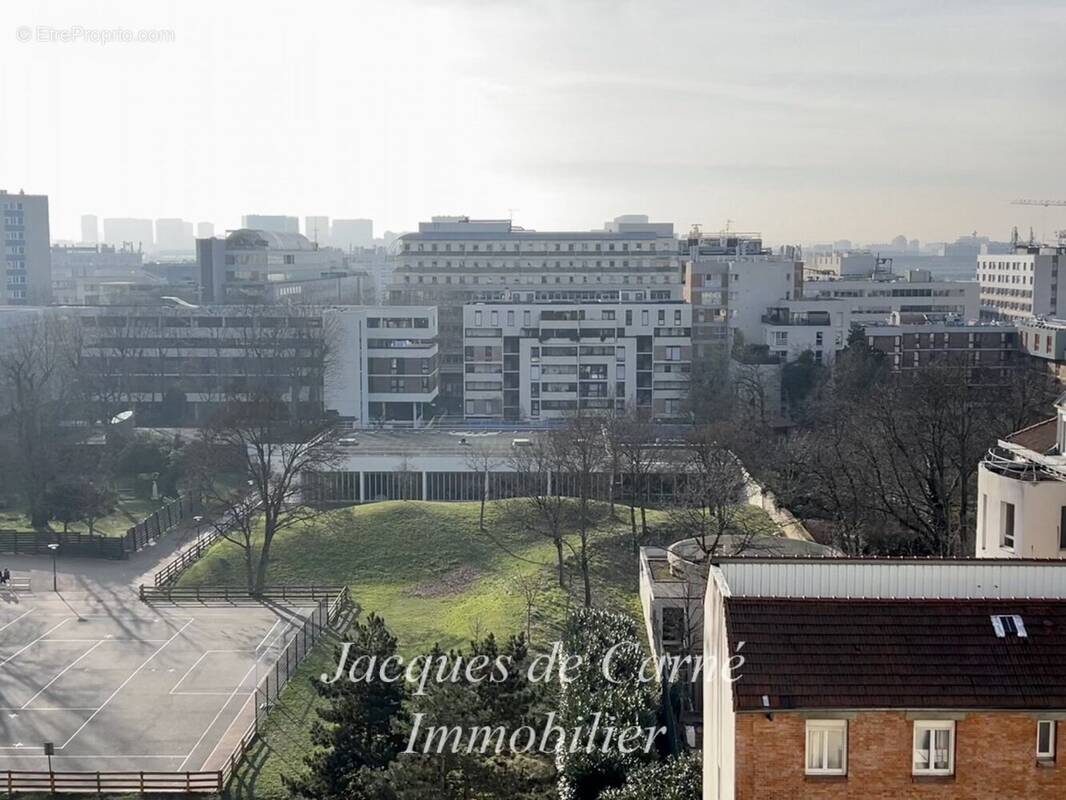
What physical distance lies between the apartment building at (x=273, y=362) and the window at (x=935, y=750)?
164ft

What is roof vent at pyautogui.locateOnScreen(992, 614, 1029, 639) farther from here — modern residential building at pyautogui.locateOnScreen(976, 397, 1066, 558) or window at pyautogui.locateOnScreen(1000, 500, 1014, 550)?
window at pyautogui.locateOnScreen(1000, 500, 1014, 550)

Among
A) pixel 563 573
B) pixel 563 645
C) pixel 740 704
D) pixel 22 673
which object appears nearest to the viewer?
pixel 740 704

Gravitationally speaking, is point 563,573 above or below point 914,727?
below

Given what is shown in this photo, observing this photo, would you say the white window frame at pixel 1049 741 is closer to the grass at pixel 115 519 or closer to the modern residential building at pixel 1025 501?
the modern residential building at pixel 1025 501

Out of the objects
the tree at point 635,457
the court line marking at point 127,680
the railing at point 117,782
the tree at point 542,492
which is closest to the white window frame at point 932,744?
the railing at point 117,782

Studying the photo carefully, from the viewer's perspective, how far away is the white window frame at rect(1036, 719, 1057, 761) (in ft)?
41.7

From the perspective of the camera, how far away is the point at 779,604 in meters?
13.4

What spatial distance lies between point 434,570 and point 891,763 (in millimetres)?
24617

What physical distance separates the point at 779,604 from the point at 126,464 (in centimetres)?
4054

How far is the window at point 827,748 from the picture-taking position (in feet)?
41.6

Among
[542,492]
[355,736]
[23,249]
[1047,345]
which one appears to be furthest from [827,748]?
[23,249]

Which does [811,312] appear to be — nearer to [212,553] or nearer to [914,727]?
[212,553]

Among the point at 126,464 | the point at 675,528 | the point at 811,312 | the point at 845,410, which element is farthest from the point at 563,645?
the point at 811,312

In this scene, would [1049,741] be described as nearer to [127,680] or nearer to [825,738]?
[825,738]
